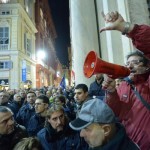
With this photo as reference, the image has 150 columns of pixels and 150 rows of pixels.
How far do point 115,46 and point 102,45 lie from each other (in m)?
1.48

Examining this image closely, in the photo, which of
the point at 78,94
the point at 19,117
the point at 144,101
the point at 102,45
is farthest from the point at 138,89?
the point at 102,45

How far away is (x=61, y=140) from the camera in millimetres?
3168

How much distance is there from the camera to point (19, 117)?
5734 millimetres

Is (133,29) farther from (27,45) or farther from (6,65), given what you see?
(27,45)

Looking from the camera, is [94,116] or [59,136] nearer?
[94,116]

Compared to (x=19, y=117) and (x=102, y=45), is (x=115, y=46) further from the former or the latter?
(x=19, y=117)

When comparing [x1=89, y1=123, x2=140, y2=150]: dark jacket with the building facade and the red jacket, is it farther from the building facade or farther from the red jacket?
the building facade

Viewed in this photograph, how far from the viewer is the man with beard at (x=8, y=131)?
109 inches

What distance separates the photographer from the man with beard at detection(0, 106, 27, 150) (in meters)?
2.76

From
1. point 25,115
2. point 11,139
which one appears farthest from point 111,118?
point 25,115

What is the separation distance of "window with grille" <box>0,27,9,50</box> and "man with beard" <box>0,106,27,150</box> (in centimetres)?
2646

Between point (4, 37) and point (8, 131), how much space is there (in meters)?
27.2

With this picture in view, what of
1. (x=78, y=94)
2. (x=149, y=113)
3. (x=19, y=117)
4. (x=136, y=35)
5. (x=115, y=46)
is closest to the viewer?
(x=136, y=35)

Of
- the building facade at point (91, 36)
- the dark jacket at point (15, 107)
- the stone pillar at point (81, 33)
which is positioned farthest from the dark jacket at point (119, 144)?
the dark jacket at point (15, 107)
